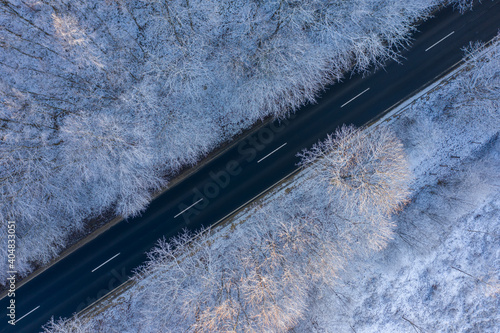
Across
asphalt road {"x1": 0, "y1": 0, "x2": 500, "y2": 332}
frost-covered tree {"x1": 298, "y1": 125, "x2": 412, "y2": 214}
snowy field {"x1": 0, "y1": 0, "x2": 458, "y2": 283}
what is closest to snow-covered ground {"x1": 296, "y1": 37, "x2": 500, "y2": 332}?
frost-covered tree {"x1": 298, "y1": 125, "x2": 412, "y2": 214}

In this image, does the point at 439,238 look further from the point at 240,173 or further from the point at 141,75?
the point at 141,75

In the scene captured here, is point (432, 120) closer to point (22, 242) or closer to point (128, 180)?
point (128, 180)

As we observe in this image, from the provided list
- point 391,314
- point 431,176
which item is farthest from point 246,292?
point 431,176

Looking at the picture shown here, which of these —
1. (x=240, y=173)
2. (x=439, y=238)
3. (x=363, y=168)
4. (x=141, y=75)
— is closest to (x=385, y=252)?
(x=439, y=238)

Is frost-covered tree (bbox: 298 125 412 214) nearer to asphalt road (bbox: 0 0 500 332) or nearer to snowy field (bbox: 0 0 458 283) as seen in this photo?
asphalt road (bbox: 0 0 500 332)

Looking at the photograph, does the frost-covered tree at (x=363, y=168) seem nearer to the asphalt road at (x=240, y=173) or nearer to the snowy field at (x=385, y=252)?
the snowy field at (x=385, y=252)
